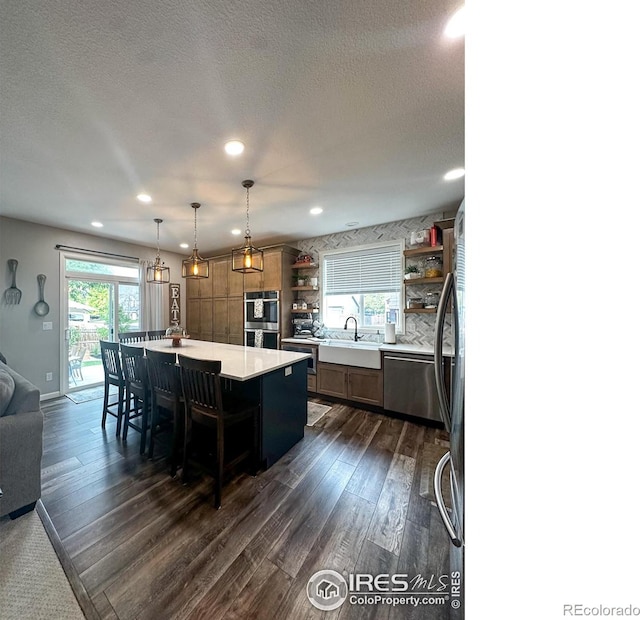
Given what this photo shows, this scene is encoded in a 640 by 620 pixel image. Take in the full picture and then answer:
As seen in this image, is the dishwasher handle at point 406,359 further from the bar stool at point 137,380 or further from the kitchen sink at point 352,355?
the bar stool at point 137,380

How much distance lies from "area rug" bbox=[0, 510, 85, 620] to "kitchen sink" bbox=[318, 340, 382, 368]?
9.52 ft

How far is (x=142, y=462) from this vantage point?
7.32 ft

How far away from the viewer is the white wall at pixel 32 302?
3486 mm

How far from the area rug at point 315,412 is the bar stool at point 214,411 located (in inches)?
41.7

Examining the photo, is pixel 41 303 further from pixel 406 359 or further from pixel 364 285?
pixel 406 359

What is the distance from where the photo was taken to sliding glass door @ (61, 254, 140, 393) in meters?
4.12

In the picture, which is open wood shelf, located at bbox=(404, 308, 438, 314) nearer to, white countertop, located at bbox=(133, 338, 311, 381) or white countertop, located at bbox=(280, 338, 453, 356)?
white countertop, located at bbox=(280, 338, 453, 356)

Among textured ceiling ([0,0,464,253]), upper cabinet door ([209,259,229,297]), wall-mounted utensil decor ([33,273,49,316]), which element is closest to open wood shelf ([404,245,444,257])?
textured ceiling ([0,0,464,253])

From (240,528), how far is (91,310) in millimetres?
4709

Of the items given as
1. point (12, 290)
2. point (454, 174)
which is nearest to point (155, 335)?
point (12, 290)

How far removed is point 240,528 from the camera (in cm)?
159
